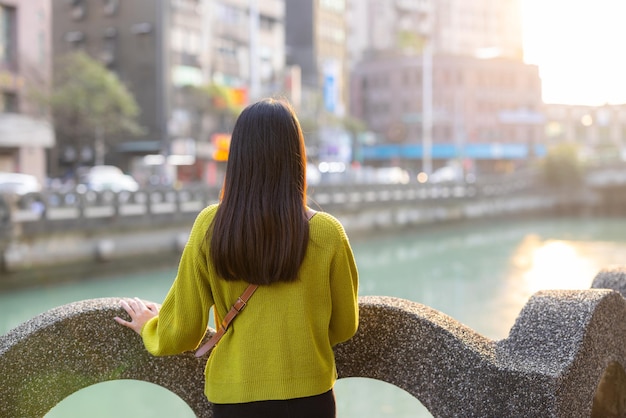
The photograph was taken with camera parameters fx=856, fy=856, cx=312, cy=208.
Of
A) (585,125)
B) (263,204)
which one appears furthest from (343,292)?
(585,125)

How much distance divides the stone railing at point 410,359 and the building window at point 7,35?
2902 centimetres

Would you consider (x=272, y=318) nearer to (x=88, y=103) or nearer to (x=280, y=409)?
(x=280, y=409)

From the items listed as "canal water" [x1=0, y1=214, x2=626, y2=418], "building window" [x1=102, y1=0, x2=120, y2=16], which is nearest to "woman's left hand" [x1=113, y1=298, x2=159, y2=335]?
"canal water" [x1=0, y1=214, x2=626, y2=418]

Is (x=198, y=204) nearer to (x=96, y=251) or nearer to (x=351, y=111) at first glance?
(x=96, y=251)

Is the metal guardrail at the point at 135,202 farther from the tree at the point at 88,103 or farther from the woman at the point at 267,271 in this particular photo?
the woman at the point at 267,271

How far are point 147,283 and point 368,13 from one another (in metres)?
56.4

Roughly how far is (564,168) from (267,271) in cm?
4560

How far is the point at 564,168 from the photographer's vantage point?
45.7 m

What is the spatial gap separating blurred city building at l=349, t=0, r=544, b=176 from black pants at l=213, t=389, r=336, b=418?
186 ft

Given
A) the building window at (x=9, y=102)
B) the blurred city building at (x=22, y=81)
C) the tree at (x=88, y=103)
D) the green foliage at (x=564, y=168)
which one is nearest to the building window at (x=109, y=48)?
the tree at (x=88, y=103)

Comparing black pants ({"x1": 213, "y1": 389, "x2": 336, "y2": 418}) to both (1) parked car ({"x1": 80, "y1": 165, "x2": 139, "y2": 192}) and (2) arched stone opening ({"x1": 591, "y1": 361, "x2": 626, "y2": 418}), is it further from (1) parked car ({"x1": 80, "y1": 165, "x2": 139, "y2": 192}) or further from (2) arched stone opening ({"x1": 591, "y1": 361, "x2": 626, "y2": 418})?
(1) parked car ({"x1": 80, "y1": 165, "x2": 139, "y2": 192})

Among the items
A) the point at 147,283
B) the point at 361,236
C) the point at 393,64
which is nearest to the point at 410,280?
the point at 147,283

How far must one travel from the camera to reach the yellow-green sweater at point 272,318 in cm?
225

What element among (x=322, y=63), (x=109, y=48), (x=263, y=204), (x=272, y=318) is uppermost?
(x=322, y=63)
